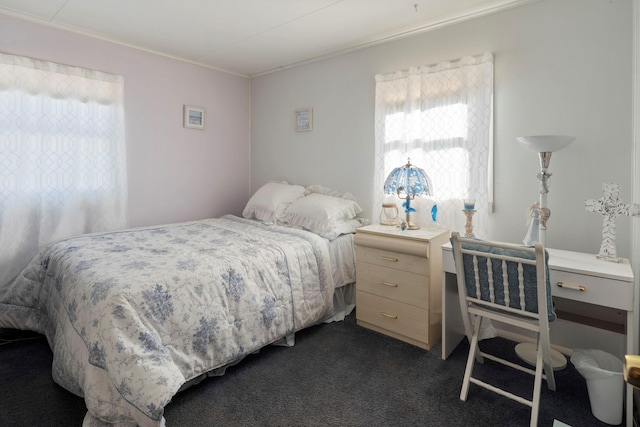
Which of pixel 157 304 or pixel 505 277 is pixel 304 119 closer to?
pixel 157 304

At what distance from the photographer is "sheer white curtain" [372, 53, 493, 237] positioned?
2545 millimetres

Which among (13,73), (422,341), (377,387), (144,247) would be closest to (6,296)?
(144,247)

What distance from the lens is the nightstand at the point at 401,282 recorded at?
237 centimetres

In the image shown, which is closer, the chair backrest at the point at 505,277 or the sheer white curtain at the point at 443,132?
the chair backrest at the point at 505,277

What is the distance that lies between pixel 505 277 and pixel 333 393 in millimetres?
1097

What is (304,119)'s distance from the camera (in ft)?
12.4

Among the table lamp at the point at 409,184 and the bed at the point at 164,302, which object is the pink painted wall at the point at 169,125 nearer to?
the bed at the point at 164,302

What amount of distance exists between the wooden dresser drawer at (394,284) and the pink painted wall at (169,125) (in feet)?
7.05

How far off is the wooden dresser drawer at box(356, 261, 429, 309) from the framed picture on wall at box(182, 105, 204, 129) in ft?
7.84

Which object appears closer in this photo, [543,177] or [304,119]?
[543,177]

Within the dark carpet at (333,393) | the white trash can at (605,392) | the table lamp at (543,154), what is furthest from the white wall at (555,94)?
the dark carpet at (333,393)

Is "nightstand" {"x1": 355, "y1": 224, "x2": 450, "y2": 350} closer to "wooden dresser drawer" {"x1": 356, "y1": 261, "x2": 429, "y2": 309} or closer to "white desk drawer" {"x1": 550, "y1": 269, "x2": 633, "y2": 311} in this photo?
"wooden dresser drawer" {"x1": 356, "y1": 261, "x2": 429, "y2": 309}

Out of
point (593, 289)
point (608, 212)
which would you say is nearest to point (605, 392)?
point (593, 289)

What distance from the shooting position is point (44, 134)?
284 centimetres
